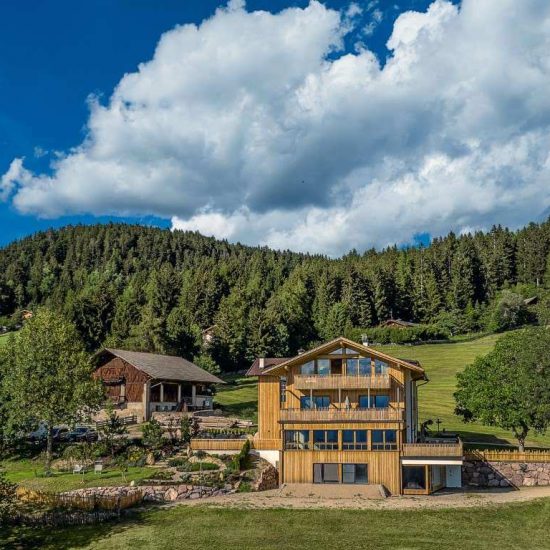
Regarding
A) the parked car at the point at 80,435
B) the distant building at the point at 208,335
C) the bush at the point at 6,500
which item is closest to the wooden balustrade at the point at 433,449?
the bush at the point at 6,500

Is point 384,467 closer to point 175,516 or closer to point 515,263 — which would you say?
point 175,516

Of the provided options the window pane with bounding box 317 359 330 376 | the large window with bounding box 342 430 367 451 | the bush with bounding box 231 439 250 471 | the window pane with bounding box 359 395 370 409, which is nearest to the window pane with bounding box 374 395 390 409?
the window pane with bounding box 359 395 370 409

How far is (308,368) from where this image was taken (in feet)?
166

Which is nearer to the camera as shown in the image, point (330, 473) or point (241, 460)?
point (241, 460)

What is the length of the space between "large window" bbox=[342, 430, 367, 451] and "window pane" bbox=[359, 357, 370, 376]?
4.59m

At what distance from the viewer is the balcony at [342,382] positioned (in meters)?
48.0

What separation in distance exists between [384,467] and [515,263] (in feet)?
414

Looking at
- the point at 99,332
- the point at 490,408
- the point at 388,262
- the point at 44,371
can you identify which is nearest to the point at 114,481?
the point at 44,371

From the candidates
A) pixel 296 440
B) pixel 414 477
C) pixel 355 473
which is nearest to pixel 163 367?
pixel 296 440

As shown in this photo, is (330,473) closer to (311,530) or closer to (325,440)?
(325,440)

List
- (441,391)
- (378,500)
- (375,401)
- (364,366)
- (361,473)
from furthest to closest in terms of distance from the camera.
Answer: (441,391) → (364,366) → (375,401) → (361,473) → (378,500)

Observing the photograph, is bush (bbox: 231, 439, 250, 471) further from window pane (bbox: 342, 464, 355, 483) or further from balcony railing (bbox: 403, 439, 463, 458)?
balcony railing (bbox: 403, 439, 463, 458)

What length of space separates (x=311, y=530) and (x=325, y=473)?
1118 cm

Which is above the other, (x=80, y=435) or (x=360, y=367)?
(x=360, y=367)
